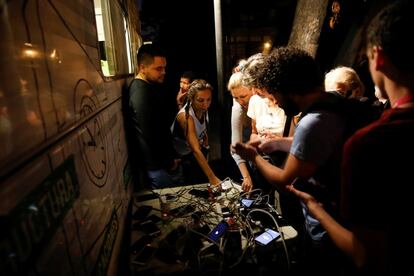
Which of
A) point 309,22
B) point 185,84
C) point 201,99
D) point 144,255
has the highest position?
point 309,22

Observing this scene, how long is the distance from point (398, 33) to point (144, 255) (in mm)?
2128

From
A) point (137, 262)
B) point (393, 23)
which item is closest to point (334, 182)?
point (393, 23)

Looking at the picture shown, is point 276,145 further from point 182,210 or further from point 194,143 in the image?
point 194,143

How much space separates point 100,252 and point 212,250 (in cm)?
83

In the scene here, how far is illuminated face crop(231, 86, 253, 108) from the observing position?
3775 mm

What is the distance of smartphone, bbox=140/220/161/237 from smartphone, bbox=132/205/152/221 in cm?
12

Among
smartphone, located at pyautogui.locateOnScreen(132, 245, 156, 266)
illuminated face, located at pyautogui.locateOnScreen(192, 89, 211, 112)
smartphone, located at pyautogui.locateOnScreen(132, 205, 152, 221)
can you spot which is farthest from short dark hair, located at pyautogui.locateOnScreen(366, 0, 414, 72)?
illuminated face, located at pyautogui.locateOnScreen(192, 89, 211, 112)

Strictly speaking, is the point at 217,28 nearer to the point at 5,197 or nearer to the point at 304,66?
the point at 304,66

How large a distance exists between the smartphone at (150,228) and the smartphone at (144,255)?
0.20 metres

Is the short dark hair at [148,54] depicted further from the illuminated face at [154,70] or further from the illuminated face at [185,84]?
the illuminated face at [185,84]

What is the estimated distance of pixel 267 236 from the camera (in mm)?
2203

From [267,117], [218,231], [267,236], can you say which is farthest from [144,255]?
[267,117]

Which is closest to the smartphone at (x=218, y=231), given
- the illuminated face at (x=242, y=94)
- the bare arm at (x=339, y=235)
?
the bare arm at (x=339, y=235)

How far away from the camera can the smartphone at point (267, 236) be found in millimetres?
2148
